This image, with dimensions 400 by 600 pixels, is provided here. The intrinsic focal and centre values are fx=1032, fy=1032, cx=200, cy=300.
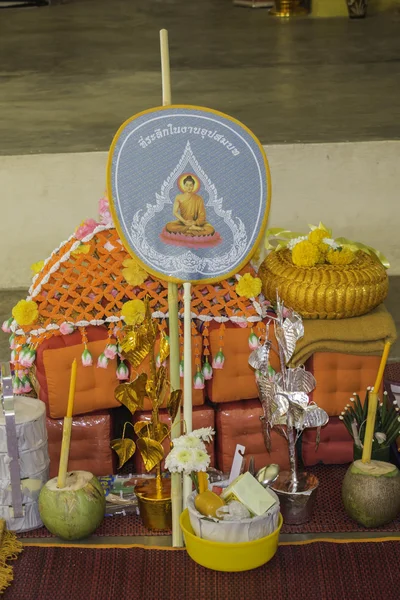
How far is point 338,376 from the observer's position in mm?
2795

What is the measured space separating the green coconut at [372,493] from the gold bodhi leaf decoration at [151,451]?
47 cm

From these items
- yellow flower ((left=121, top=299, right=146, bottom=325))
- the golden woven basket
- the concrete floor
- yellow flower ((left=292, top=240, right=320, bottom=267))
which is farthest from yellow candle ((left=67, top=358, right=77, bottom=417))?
the concrete floor

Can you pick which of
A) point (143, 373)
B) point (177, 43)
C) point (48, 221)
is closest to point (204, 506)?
point (143, 373)

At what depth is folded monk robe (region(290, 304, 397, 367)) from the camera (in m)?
2.75

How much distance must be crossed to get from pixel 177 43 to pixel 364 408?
420cm

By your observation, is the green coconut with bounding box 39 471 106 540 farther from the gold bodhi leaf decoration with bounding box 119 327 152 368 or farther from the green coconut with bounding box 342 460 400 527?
the green coconut with bounding box 342 460 400 527

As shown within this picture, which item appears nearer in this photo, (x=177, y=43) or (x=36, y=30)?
(x=177, y=43)

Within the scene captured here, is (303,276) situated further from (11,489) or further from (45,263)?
(11,489)

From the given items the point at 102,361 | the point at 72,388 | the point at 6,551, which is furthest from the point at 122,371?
the point at 6,551

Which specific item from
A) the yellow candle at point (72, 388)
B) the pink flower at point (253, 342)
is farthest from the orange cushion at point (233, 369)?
the yellow candle at point (72, 388)

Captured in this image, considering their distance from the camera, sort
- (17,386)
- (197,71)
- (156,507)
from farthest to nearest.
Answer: (197,71), (17,386), (156,507)

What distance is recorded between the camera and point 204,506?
2.38 meters

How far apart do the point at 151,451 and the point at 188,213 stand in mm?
599

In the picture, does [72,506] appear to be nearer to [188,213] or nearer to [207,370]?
[207,370]
